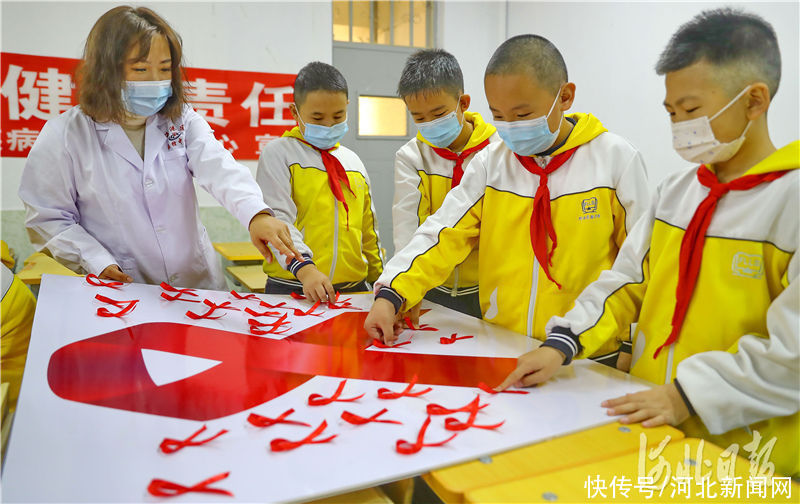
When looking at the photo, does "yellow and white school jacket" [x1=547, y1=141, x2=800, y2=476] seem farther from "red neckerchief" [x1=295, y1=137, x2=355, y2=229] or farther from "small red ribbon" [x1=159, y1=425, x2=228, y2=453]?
"red neckerchief" [x1=295, y1=137, x2=355, y2=229]

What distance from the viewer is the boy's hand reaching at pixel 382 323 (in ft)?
4.66

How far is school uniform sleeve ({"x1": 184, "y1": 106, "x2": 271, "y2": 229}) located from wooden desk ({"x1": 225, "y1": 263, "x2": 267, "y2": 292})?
1.36 metres

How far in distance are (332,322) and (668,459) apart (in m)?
0.91

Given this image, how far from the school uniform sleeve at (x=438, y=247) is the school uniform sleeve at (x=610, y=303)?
392 mm

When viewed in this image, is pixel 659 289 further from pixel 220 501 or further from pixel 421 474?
pixel 220 501

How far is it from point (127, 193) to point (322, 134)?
0.74 m

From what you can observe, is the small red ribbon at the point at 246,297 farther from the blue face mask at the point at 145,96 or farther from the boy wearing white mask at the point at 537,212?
the blue face mask at the point at 145,96

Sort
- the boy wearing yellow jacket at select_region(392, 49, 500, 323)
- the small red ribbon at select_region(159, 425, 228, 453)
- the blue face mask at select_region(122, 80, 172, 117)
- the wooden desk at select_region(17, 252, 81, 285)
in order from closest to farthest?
the small red ribbon at select_region(159, 425, 228, 453) → the blue face mask at select_region(122, 80, 172, 117) → the boy wearing yellow jacket at select_region(392, 49, 500, 323) → the wooden desk at select_region(17, 252, 81, 285)

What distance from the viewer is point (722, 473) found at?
845 millimetres

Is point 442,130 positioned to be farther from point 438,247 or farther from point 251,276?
point 251,276

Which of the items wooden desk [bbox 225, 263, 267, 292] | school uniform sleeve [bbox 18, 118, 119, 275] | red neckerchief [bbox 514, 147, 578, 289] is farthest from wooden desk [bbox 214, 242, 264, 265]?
red neckerchief [bbox 514, 147, 578, 289]

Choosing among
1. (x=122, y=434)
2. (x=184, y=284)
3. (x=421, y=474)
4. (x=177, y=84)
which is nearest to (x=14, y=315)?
(x=184, y=284)

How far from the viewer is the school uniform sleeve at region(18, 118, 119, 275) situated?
1.79 meters

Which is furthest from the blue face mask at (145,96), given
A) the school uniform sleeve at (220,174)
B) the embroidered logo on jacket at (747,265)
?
the embroidered logo on jacket at (747,265)
